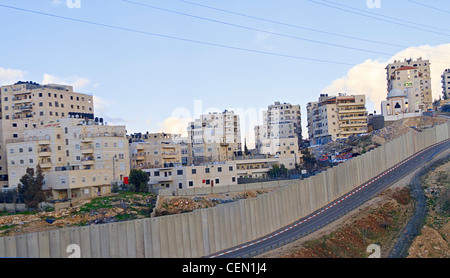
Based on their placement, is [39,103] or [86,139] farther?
[39,103]

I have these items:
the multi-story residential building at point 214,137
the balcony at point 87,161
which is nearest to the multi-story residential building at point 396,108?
the multi-story residential building at point 214,137

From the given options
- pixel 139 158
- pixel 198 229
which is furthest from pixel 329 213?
pixel 139 158

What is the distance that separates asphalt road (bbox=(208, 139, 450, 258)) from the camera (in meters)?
28.8

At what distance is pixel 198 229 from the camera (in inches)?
1166

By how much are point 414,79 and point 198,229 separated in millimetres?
99170

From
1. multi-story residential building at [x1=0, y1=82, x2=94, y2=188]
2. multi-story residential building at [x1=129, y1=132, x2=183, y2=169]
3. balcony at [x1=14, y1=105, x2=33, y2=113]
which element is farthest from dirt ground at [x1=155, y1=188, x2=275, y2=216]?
balcony at [x1=14, y1=105, x2=33, y2=113]

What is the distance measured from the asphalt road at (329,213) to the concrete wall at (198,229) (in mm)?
847

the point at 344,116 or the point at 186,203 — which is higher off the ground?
the point at 344,116

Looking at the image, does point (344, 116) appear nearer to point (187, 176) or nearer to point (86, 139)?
point (187, 176)

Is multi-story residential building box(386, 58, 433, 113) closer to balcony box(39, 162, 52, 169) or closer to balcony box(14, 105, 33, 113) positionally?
balcony box(14, 105, 33, 113)

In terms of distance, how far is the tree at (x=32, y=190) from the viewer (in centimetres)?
4694

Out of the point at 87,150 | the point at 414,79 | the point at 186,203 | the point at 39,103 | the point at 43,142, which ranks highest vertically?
the point at 414,79

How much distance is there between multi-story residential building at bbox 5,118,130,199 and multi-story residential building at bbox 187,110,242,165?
24.1 meters

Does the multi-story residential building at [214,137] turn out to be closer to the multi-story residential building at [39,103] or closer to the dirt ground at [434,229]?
the multi-story residential building at [39,103]
